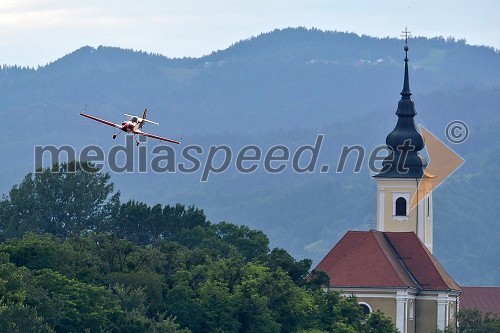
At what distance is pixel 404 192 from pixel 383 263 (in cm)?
1401

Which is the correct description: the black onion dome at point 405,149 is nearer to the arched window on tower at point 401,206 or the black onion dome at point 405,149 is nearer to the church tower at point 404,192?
the church tower at point 404,192

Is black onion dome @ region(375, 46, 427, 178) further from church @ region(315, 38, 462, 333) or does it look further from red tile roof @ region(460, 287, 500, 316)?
red tile roof @ region(460, 287, 500, 316)

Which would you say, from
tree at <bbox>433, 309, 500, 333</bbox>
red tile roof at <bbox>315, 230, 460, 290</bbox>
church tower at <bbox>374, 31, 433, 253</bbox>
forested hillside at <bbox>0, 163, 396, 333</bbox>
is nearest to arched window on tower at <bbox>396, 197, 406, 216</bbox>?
church tower at <bbox>374, 31, 433, 253</bbox>

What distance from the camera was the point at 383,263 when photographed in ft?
393

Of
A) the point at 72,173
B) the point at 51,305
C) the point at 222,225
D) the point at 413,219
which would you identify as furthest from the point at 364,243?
the point at 51,305

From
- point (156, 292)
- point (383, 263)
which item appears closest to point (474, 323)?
point (383, 263)

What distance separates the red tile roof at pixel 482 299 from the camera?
537 feet

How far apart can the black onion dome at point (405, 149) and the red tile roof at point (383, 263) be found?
793 centimetres

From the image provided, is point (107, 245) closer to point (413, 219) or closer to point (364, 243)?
point (364, 243)

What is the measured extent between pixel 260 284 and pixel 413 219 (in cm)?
3747

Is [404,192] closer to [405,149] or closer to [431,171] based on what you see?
[405,149]

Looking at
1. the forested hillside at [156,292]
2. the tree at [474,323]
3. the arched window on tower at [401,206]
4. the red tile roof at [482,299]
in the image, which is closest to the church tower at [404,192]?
the arched window on tower at [401,206]

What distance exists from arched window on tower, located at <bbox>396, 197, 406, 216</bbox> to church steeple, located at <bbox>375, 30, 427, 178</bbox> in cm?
168

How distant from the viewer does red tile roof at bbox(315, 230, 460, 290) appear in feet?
389
